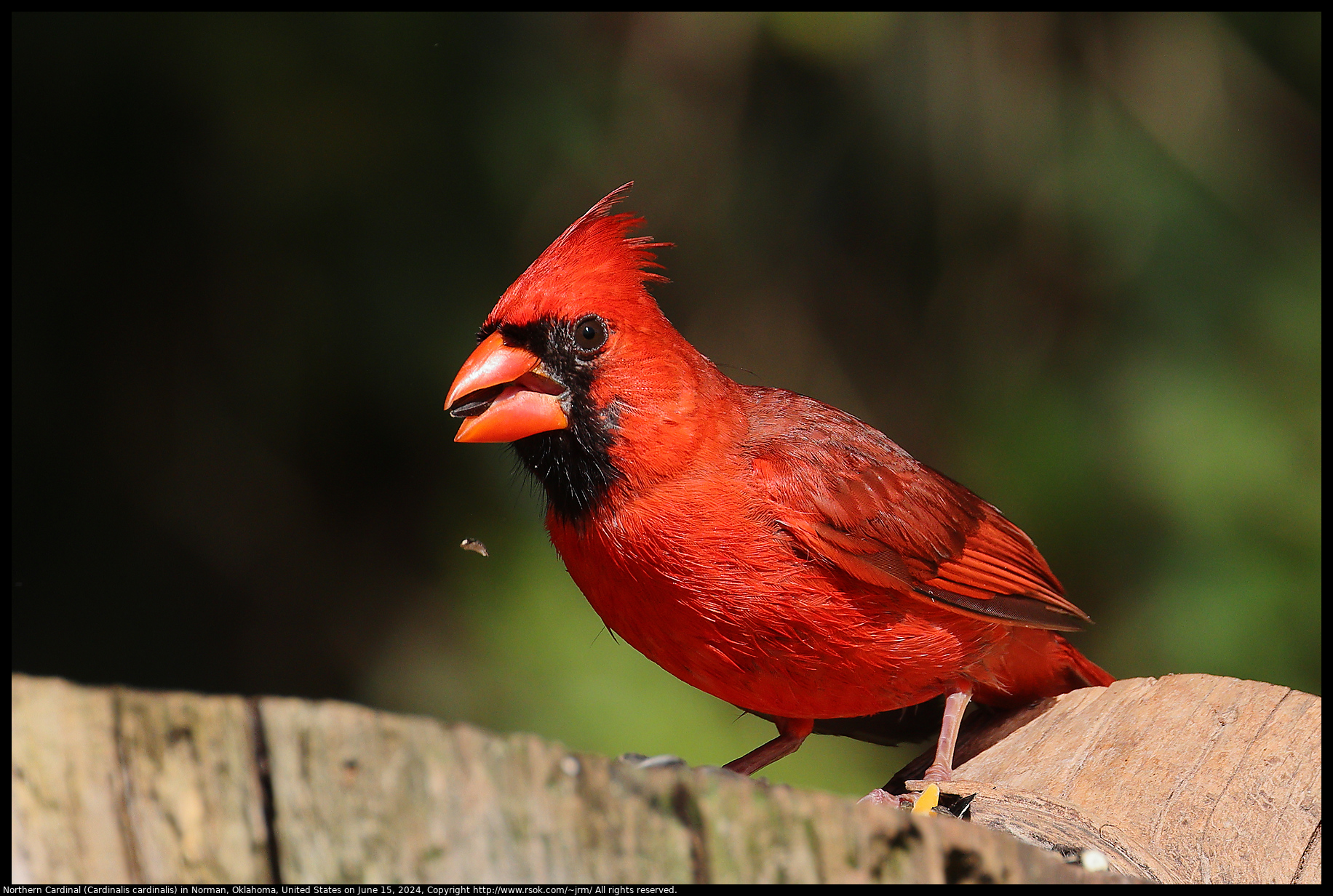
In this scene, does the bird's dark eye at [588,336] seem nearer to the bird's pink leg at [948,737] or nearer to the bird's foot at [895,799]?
the bird's foot at [895,799]

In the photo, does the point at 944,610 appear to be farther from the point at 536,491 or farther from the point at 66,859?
the point at 66,859

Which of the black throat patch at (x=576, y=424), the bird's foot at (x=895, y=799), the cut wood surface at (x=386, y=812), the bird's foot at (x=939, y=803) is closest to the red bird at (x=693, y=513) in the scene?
the black throat patch at (x=576, y=424)

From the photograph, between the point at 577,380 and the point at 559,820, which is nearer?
the point at 559,820

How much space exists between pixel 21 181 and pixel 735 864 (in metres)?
3.90

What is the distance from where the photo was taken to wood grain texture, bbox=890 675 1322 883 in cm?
184

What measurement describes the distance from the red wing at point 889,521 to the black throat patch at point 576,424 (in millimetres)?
318

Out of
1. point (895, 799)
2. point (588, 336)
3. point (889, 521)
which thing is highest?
point (588, 336)

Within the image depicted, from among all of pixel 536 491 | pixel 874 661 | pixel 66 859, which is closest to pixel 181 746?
pixel 66 859

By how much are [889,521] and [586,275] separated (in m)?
0.82

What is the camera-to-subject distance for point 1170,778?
2123 mm

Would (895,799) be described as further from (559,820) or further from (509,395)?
(559,820)

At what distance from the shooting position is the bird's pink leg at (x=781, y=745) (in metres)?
2.70

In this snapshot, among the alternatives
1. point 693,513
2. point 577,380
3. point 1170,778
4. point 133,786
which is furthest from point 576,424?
point 1170,778

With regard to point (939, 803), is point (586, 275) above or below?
above
